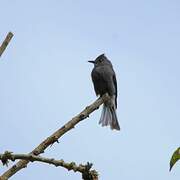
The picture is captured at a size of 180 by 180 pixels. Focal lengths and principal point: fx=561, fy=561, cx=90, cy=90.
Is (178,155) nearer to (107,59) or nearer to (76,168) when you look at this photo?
(76,168)

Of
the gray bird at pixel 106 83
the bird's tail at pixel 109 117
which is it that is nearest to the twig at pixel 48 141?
the bird's tail at pixel 109 117

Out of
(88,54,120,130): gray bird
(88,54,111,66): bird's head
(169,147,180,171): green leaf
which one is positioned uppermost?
(88,54,111,66): bird's head

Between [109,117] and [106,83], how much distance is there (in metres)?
1.63

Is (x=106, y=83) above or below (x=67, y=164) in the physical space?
above

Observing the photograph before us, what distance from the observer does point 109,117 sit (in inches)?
408

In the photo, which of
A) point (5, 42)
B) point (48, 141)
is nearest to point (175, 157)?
point (48, 141)

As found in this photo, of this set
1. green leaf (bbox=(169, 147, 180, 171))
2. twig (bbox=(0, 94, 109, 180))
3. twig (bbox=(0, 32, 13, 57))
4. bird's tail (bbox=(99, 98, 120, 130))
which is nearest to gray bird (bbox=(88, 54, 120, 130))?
bird's tail (bbox=(99, 98, 120, 130))

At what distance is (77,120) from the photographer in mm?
3264

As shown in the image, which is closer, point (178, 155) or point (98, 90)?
point (178, 155)

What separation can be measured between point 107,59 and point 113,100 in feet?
7.68

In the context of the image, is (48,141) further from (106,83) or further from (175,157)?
(106,83)

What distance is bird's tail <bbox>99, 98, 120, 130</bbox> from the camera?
9.69 metres

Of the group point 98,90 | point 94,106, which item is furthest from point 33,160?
point 98,90

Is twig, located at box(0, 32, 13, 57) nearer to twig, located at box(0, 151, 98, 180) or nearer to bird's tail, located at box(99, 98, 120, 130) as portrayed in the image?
twig, located at box(0, 151, 98, 180)
